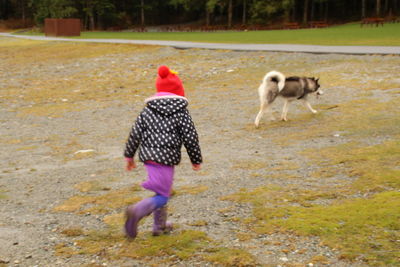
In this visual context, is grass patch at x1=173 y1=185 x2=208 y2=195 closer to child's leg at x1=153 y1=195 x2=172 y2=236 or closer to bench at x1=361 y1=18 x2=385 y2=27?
child's leg at x1=153 y1=195 x2=172 y2=236

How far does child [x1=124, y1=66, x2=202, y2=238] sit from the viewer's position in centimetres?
469

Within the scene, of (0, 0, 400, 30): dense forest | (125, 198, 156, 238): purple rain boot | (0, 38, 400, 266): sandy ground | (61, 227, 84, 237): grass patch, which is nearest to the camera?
(125, 198, 156, 238): purple rain boot

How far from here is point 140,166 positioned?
8242 mm

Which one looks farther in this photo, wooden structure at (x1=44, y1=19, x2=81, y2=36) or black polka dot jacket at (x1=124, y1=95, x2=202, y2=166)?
wooden structure at (x1=44, y1=19, x2=81, y2=36)

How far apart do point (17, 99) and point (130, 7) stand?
219 ft

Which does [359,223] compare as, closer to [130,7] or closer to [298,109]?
[298,109]

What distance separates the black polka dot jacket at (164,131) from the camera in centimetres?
470

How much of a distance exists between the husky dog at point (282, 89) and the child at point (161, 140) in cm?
606

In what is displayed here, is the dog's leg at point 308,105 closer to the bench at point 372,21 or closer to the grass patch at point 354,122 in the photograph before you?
the grass patch at point 354,122

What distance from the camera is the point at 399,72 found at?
14797mm

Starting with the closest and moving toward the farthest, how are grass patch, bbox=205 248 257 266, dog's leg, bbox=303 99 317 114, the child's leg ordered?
grass patch, bbox=205 248 257 266 → the child's leg → dog's leg, bbox=303 99 317 114

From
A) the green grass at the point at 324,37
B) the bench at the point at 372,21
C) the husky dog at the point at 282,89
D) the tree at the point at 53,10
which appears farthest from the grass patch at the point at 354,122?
the tree at the point at 53,10

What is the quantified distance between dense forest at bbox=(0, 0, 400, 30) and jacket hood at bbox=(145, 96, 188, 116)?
171 feet

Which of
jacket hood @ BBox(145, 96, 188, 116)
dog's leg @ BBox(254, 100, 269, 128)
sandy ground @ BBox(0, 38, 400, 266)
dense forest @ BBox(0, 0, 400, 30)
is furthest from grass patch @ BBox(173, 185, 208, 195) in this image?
dense forest @ BBox(0, 0, 400, 30)
